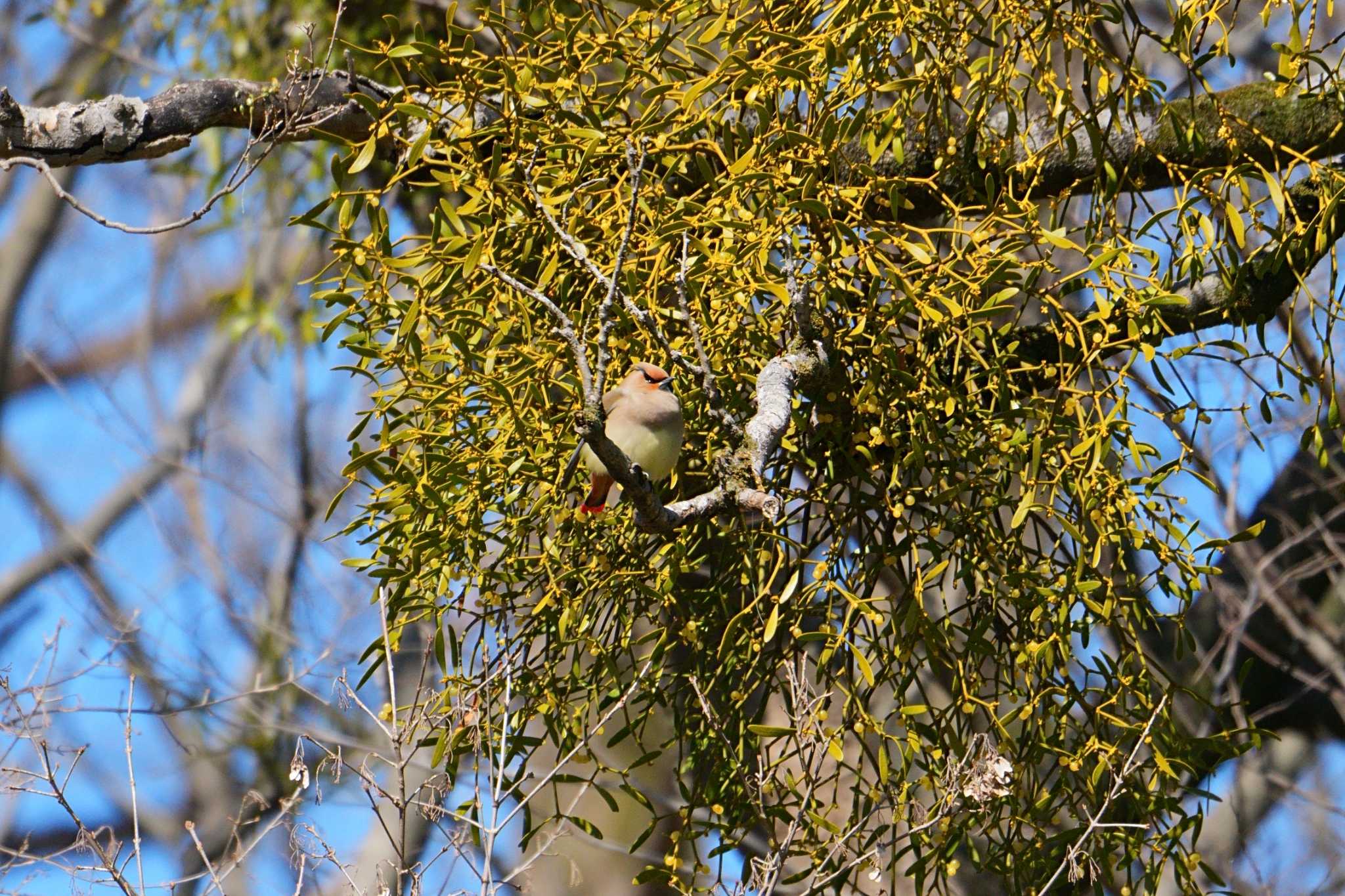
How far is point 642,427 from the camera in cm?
161

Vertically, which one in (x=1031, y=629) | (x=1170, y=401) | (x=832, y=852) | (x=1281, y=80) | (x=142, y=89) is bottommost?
(x=832, y=852)

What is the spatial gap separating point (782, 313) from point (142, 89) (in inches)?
117

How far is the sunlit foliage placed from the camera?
1.51 m

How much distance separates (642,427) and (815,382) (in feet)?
0.69

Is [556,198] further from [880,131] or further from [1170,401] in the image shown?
[1170,401]

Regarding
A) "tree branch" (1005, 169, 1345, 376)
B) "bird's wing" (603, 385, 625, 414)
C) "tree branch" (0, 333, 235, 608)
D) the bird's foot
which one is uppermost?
"tree branch" (0, 333, 235, 608)

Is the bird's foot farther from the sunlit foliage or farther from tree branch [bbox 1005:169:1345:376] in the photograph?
tree branch [bbox 1005:169:1345:376]

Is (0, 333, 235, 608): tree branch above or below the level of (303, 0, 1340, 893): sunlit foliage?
above

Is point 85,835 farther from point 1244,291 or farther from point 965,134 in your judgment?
point 1244,291

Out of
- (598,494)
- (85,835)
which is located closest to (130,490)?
(85,835)

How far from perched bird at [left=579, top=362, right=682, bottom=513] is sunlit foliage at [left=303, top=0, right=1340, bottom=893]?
40 millimetres

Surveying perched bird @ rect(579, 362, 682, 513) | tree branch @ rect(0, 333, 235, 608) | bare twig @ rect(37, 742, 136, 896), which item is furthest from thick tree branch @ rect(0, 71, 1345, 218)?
tree branch @ rect(0, 333, 235, 608)

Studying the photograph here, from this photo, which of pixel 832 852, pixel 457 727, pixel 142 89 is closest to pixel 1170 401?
pixel 832 852

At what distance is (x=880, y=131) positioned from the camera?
1587 mm
